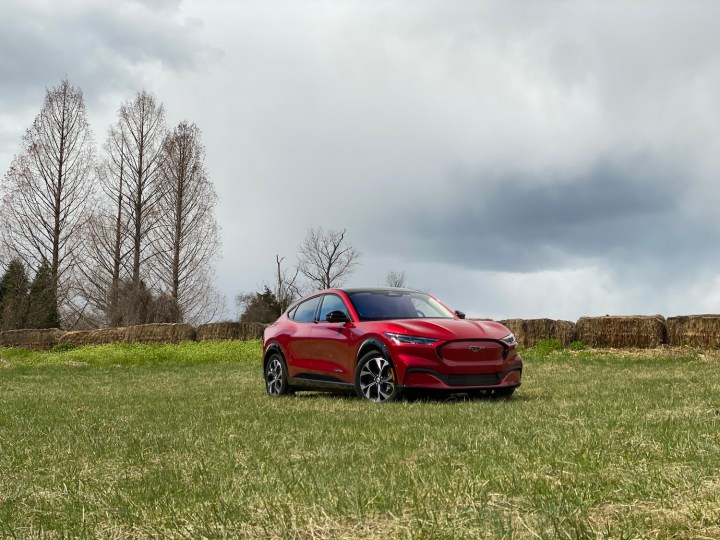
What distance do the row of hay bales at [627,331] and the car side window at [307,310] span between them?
10480 millimetres

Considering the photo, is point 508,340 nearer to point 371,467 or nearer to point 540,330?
point 371,467

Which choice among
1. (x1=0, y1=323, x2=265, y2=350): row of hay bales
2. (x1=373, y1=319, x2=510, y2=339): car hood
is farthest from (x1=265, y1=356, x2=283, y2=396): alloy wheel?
(x1=0, y1=323, x2=265, y2=350): row of hay bales

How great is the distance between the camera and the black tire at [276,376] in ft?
40.2

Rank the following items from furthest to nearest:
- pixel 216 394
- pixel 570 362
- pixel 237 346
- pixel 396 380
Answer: pixel 237 346 → pixel 570 362 → pixel 216 394 → pixel 396 380

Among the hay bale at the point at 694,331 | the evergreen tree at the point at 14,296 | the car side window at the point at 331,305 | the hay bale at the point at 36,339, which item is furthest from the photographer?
the evergreen tree at the point at 14,296

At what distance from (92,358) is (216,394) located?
57.1ft

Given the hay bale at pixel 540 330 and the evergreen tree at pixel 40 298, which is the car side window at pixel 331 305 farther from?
the evergreen tree at pixel 40 298

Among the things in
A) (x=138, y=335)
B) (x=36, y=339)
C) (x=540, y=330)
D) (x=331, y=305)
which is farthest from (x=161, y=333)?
(x=331, y=305)

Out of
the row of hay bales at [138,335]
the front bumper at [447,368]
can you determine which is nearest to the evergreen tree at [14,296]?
the row of hay bales at [138,335]

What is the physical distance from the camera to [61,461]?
6297 millimetres

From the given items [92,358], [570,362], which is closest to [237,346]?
[92,358]

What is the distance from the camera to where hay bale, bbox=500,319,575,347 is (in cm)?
2086

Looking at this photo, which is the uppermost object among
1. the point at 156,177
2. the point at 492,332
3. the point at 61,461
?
the point at 156,177

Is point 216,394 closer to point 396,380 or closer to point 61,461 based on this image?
point 396,380
